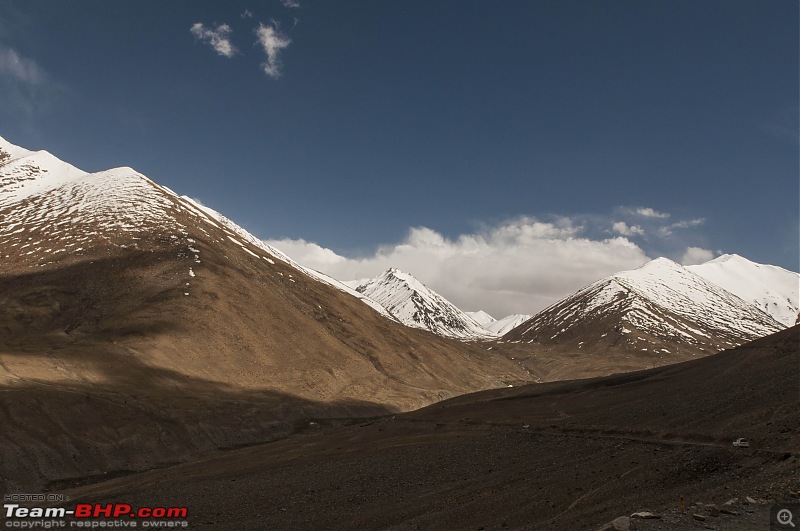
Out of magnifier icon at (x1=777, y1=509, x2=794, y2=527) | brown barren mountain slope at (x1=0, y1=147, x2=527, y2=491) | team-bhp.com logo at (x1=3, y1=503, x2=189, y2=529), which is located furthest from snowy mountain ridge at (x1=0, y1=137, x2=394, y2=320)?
magnifier icon at (x1=777, y1=509, x2=794, y2=527)

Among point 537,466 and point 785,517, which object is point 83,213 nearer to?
point 537,466

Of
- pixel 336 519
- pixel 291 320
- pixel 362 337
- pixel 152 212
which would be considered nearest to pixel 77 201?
pixel 152 212

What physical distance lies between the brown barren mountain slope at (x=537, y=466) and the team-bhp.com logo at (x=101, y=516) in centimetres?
147

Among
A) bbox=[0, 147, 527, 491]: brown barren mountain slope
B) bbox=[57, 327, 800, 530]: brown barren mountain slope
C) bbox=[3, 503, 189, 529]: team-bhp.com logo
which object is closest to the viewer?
bbox=[57, 327, 800, 530]: brown barren mountain slope

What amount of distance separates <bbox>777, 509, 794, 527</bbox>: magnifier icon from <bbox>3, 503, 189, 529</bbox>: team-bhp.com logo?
3117cm

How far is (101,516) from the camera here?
36.9m

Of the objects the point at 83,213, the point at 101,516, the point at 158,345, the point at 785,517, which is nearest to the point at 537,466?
the point at 785,517

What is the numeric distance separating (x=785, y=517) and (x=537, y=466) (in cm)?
1881

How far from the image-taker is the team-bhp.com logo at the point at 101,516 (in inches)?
1353

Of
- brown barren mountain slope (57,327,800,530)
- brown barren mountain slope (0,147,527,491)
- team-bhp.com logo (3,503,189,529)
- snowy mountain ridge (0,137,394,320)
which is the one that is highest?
snowy mountain ridge (0,137,394,320)

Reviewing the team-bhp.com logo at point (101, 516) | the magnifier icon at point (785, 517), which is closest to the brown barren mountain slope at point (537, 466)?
the magnifier icon at point (785, 517)

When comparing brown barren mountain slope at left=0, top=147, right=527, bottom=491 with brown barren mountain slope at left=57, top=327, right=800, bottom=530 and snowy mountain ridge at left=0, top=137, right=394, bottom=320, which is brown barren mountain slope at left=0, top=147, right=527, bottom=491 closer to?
snowy mountain ridge at left=0, top=137, right=394, bottom=320

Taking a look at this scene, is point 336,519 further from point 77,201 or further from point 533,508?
point 77,201

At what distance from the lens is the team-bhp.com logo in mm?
34375
